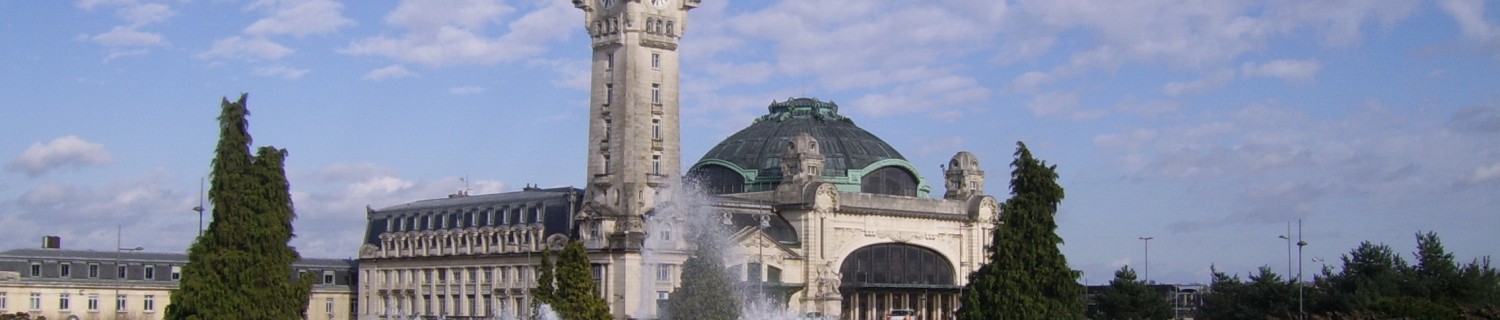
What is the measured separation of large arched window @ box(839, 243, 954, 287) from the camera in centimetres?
13512

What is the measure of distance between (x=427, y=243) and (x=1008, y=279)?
62844 mm

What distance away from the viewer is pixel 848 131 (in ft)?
480

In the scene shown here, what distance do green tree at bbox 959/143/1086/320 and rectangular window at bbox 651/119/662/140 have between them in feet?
142

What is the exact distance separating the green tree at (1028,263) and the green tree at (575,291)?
1874 cm

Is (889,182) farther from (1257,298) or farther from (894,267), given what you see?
(1257,298)

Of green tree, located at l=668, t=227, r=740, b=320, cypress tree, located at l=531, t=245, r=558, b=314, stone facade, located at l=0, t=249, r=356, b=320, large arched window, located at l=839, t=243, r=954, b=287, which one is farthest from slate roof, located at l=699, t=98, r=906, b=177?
cypress tree, located at l=531, t=245, r=558, b=314

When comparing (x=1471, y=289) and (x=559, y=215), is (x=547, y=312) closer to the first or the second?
(x=559, y=215)

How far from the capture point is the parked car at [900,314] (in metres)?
132

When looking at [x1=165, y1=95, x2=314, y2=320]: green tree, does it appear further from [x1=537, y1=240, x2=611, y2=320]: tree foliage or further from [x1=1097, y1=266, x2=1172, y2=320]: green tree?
[x1=1097, y1=266, x2=1172, y2=320]: green tree

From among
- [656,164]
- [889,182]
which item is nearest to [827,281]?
[889,182]

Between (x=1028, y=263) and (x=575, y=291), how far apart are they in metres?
21.7

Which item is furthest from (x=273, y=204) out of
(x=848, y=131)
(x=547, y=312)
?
(x=848, y=131)

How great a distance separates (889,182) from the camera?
143 meters

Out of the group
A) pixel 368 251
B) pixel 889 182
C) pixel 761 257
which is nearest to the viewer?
pixel 761 257
